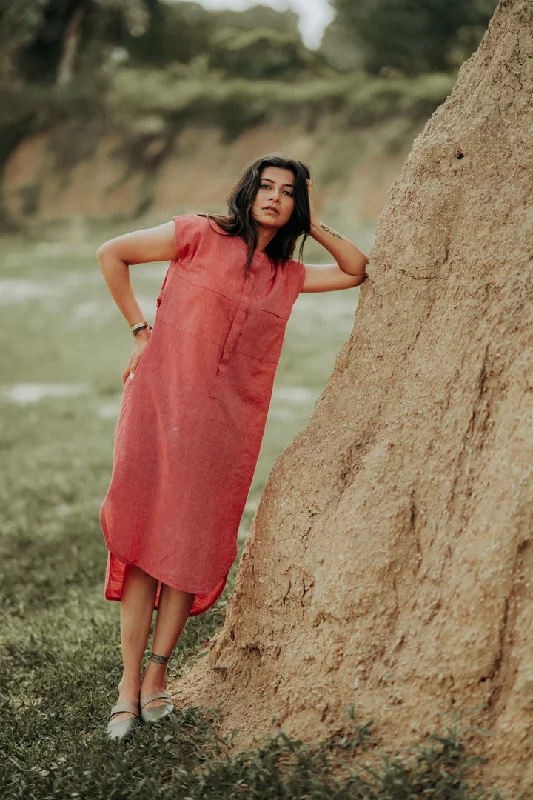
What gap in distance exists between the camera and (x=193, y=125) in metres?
23.2

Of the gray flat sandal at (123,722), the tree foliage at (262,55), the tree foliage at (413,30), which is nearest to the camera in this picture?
the gray flat sandal at (123,722)

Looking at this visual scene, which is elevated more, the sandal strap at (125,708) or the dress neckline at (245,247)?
the dress neckline at (245,247)

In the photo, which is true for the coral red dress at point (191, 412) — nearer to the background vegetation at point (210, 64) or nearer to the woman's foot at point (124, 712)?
the woman's foot at point (124, 712)

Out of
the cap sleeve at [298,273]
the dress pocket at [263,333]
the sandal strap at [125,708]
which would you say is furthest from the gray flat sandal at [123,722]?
the cap sleeve at [298,273]

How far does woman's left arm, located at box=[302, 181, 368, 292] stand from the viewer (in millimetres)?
3178

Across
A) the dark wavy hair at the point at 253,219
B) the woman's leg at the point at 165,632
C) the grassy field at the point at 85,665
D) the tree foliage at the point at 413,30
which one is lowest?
the grassy field at the point at 85,665

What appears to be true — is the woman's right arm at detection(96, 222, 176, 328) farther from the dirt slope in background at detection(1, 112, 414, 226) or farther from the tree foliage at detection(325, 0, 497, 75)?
the dirt slope in background at detection(1, 112, 414, 226)

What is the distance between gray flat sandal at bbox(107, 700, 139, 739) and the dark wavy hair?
4.90ft

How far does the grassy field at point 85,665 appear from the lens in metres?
2.62

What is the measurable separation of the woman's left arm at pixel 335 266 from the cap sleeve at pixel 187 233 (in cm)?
39

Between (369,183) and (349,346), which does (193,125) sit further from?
(349,346)

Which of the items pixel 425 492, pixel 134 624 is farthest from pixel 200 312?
pixel 134 624

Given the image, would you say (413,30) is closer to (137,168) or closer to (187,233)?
(137,168)

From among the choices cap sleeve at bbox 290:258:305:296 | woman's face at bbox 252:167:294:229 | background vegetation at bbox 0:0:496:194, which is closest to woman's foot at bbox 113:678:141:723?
cap sleeve at bbox 290:258:305:296
